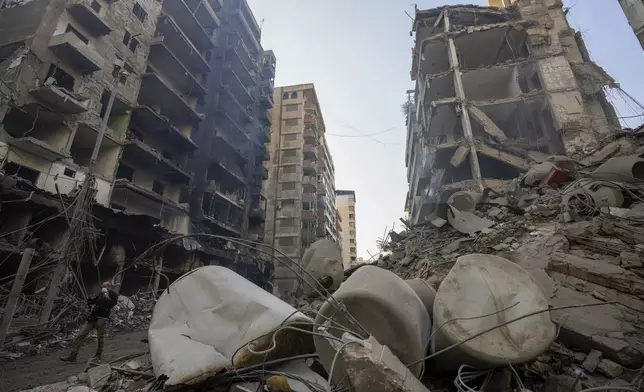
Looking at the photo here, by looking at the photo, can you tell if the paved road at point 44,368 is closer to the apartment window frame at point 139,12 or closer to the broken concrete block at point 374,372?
the broken concrete block at point 374,372

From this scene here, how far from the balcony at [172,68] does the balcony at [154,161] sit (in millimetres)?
7043

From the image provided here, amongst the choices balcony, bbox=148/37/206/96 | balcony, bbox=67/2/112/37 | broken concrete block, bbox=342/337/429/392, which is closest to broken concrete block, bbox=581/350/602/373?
broken concrete block, bbox=342/337/429/392

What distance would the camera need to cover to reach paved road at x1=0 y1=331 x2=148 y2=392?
471cm

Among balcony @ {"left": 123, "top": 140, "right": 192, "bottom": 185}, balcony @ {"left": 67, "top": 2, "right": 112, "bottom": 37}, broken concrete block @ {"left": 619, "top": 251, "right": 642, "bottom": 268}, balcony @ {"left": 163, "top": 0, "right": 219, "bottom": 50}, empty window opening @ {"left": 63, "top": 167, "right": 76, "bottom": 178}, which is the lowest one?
broken concrete block @ {"left": 619, "top": 251, "right": 642, "bottom": 268}

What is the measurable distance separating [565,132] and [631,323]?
17.9 metres

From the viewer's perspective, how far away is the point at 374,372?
6.63 feet

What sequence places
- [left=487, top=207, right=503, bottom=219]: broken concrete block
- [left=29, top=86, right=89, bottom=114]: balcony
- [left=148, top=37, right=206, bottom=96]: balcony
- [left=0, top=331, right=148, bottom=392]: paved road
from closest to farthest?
[left=0, top=331, right=148, bottom=392]: paved road, [left=487, top=207, right=503, bottom=219]: broken concrete block, [left=29, top=86, right=89, bottom=114]: balcony, [left=148, top=37, right=206, bottom=96]: balcony

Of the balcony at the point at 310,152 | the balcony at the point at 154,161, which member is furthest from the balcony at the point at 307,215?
the balcony at the point at 154,161

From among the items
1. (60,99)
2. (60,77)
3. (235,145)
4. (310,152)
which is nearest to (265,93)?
(235,145)

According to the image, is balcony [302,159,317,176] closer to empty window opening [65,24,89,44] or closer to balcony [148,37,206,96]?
balcony [148,37,206,96]

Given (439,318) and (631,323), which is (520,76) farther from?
(439,318)

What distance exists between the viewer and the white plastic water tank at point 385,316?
8.70 feet

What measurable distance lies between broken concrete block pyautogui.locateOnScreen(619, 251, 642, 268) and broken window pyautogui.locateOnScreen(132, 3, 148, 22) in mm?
26275

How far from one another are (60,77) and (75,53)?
57.9 inches
